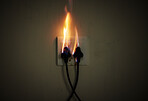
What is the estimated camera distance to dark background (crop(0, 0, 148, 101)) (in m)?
0.65

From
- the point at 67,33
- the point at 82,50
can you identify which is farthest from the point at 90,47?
the point at 67,33

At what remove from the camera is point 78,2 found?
704 millimetres

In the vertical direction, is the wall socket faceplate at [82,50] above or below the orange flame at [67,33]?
below

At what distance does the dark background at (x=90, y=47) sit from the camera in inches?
25.6

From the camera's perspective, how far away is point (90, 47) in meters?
0.69

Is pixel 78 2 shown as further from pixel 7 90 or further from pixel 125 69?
pixel 7 90

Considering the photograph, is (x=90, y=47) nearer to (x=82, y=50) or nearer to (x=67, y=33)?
(x=82, y=50)

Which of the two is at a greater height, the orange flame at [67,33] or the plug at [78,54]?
the orange flame at [67,33]

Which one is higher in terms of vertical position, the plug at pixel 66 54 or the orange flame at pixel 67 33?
the orange flame at pixel 67 33

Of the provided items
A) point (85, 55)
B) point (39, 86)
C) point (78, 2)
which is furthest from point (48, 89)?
point (78, 2)

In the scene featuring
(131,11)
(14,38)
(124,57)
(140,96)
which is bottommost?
(140,96)

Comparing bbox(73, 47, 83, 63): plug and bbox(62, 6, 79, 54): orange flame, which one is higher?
bbox(62, 6, 79, 54): orange flame

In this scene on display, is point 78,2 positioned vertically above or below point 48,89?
above

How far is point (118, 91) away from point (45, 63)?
45 centimetres
